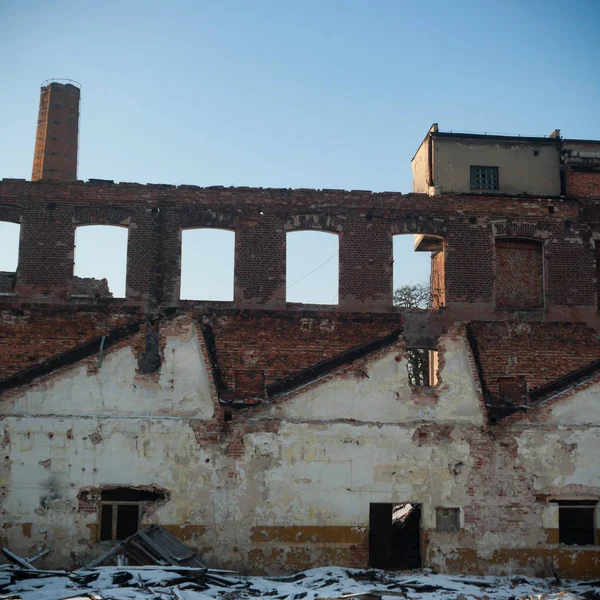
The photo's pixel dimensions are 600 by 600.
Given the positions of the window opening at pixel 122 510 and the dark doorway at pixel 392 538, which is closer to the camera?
the window opening at pixel 122 510

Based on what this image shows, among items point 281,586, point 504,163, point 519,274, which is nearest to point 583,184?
point 504,163

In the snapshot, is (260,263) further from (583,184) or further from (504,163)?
(583,184)

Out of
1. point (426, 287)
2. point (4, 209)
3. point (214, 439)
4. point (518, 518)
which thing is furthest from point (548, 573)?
point (426, 287)

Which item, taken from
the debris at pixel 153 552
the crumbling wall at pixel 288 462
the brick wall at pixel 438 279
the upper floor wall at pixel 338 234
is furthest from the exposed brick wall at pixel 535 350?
the debris at pixel 153 552

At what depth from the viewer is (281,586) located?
12.5 m

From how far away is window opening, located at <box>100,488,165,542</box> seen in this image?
1358 cm

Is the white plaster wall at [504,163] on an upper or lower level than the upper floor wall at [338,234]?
upper

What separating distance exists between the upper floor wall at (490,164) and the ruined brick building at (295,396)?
2.04 m

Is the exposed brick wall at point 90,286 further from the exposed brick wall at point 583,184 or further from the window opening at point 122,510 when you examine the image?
the exposed brick wall at point 583,184

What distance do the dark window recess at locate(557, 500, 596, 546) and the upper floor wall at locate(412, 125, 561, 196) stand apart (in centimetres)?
868

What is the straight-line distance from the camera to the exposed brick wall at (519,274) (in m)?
17.8

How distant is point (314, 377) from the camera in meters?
14.6

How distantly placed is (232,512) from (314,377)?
3.03 meters

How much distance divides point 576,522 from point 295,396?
619cm
